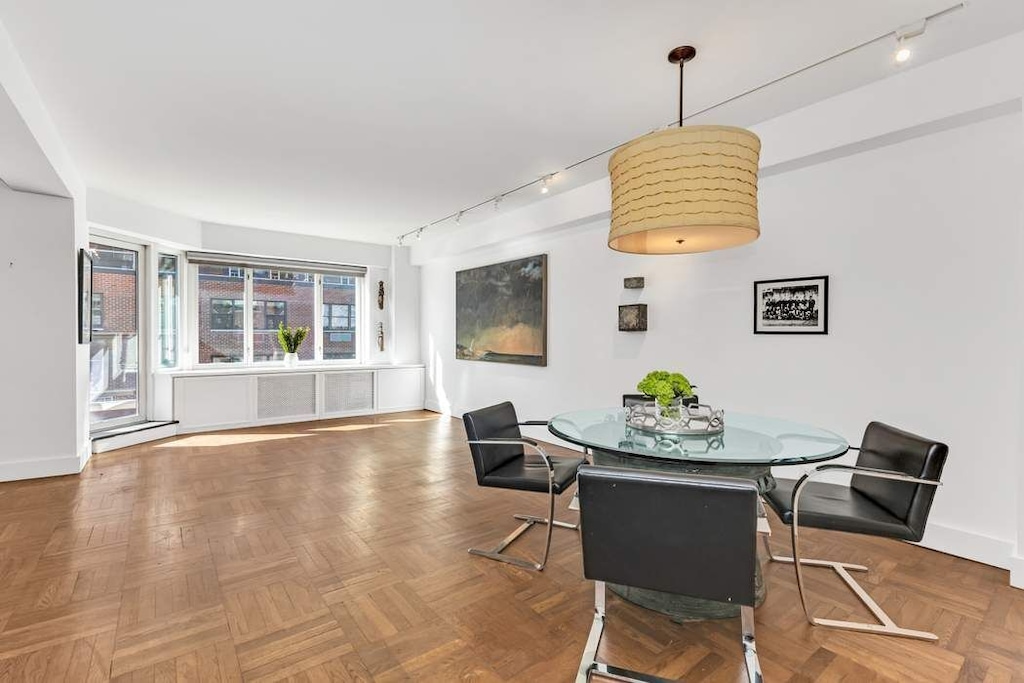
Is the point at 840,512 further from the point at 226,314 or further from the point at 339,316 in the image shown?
the point at 226,314

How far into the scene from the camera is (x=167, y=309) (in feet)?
20.9

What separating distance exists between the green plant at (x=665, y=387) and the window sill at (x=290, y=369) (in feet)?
19.2

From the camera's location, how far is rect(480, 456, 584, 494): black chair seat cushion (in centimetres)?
271

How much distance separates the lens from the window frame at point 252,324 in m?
6.66

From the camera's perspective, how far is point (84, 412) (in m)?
4.75

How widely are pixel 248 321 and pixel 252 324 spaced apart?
0.07m

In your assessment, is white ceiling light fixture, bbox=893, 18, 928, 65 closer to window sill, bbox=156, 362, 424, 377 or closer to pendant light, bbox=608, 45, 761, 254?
pendant light, bbox=608, 45, 761, 254

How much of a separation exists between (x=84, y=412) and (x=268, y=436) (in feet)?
6.04

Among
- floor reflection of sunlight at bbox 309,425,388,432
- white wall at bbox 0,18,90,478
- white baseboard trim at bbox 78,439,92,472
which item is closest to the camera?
white wall at bbox 0,18,90,478

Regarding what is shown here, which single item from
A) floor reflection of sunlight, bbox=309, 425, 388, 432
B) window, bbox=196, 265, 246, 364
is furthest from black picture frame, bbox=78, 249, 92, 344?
floor reflection of sunlight, bbox=309, 425, 388, 432

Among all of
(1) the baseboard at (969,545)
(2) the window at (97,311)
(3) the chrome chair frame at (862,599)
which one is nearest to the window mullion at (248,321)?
(2) the window at (97,311)

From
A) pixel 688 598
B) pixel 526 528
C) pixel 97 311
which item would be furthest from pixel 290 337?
pixel 688 598

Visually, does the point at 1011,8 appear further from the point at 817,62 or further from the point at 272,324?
the point at 272,324

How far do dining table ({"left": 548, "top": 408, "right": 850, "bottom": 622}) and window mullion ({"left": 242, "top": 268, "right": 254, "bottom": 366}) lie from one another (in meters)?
6.04
